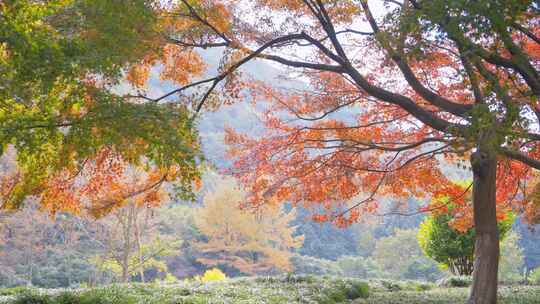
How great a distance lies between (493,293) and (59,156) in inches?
247

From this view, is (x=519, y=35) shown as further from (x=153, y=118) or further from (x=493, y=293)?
(x=153, y=118)

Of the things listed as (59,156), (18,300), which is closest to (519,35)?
(59,156)

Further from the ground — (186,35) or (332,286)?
(186,35)

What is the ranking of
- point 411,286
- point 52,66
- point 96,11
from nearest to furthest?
point 52,66, point 96,11, point 411,286

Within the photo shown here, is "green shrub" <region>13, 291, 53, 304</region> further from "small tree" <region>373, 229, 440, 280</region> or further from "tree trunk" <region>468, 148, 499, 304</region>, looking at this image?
"small tree" <region>373, 229, 440, 280</region>

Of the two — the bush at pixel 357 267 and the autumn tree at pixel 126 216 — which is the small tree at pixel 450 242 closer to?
the autumn tree at pixel 126 216

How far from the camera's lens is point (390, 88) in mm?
9742

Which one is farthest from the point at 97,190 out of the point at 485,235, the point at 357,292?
the point at 485,235

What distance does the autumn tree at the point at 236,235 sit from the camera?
1080 inches

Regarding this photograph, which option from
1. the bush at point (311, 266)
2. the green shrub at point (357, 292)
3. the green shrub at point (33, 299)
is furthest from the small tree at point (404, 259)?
the green shrub at point (33, 299)

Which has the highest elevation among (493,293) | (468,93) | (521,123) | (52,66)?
(468,93)

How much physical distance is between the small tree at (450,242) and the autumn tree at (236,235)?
42.2ft

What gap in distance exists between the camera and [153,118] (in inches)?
178

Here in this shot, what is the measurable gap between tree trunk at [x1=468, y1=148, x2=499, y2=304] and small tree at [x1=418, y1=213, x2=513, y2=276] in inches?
256
